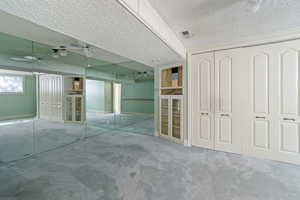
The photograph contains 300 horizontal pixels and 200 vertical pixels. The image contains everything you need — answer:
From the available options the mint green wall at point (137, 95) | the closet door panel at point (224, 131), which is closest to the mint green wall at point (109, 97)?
the mint green wall at point (137, 95)

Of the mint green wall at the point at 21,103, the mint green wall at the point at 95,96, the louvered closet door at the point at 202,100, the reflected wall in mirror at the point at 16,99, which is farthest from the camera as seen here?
the mint green wall at the point at 95,96

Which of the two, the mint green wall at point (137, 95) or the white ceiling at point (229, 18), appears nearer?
the white ceiling at point (229, 18)

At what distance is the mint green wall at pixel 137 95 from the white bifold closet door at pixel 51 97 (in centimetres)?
243

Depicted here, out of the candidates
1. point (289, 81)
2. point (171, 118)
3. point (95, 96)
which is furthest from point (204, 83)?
point (95, 96)

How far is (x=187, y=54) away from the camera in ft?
11.2

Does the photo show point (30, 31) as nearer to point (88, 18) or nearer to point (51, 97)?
point (88, 18)

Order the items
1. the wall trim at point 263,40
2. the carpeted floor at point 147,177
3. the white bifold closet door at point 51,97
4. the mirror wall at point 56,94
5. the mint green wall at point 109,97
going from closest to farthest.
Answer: the carpeted floor at point 147,177 → the wall trim at point 263,40 → the mirror wall at point 56,94 → the white bifold closet door at point 51,97 → the mint green wall at point 109,97

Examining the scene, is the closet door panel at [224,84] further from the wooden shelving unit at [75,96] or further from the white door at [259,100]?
the wooden shelving unit at [75,96]

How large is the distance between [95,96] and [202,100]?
145 inches

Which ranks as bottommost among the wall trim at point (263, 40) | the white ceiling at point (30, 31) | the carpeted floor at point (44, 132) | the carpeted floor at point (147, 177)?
the carpeted floor at point (147, 177)

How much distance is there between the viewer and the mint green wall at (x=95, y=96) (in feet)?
15.5

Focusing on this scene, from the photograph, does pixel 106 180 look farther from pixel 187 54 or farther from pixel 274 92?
pixel 274 92

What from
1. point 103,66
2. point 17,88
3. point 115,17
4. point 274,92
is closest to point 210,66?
point 274,92

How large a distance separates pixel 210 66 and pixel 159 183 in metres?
2.72
